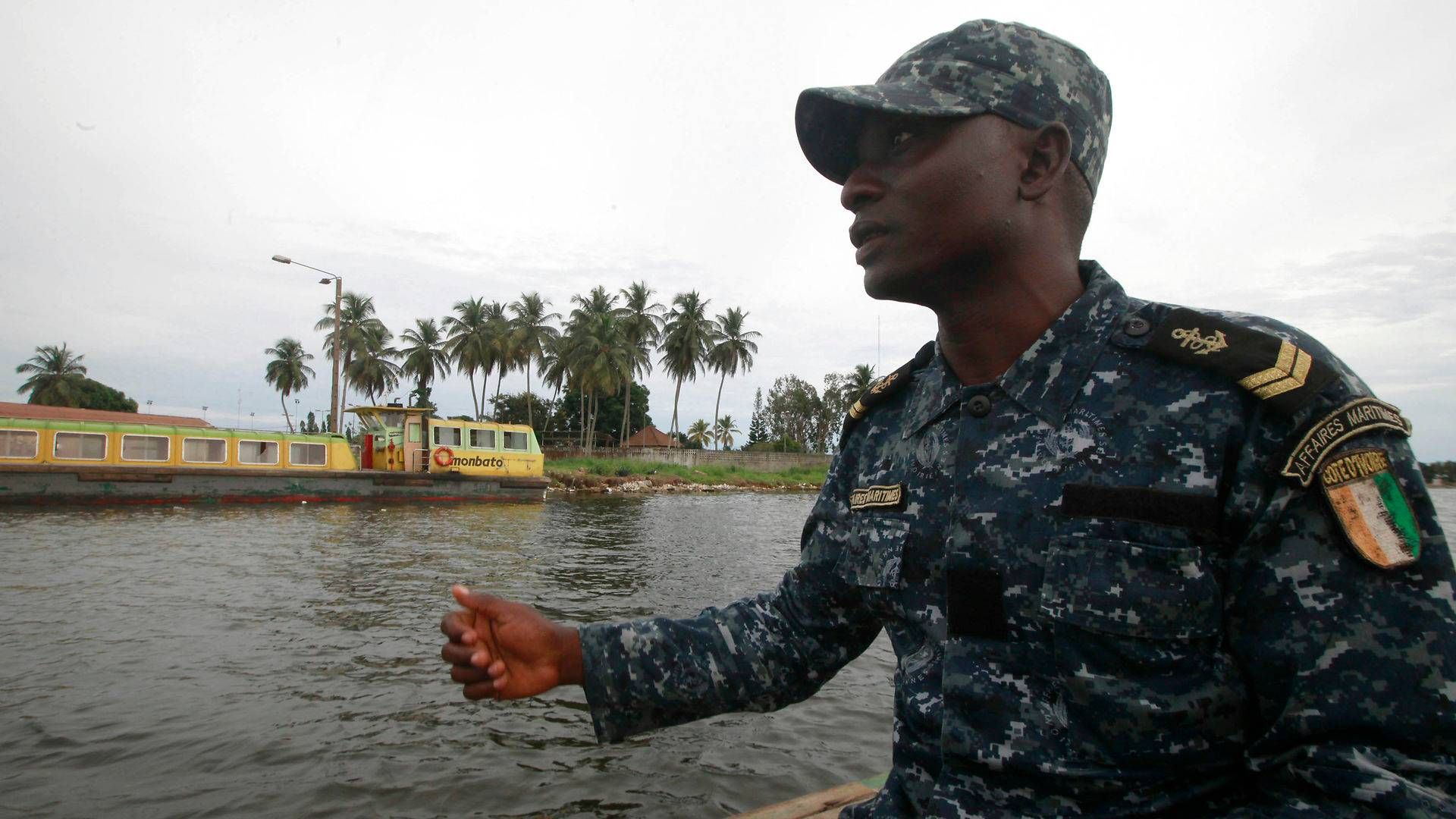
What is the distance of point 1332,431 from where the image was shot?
933 mm

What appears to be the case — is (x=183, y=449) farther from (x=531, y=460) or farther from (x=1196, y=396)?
(x=1196, y=396)

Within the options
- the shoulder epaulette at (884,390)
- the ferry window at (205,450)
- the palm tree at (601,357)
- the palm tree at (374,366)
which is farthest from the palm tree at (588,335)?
the shoulder epaulette at (884,390)

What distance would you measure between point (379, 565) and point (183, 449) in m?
12.7

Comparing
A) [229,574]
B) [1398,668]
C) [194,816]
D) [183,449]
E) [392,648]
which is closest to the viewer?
[1398,668]

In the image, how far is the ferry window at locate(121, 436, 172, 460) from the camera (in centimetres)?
1833

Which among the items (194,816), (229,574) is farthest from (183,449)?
(194,816)

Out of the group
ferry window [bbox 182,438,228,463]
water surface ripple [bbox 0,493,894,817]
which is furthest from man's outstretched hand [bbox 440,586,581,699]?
ferry window [bbox 182,438,228,463]

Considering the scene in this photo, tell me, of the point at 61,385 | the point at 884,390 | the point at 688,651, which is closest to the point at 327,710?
the point at 688,651

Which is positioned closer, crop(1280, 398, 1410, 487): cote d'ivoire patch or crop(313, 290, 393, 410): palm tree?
crop(1280, 398, 1410, 487): cote d'ivoire patch

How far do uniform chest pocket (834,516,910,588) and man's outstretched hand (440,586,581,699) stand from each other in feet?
1.84

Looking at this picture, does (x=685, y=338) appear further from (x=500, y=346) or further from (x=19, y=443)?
(x=19, y=443)

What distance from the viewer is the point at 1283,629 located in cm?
94

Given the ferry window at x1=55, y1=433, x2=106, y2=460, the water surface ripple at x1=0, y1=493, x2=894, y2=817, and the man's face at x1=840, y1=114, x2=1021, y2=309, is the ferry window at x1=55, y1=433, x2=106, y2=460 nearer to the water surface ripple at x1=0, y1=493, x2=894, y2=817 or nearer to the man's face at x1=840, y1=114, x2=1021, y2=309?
the water surface ripple at x1=0, y1=493, x2=894, y2=817

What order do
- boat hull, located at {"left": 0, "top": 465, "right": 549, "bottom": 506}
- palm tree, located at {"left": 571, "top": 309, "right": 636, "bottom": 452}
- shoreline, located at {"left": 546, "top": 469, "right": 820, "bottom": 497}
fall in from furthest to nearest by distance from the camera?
palm tree, located at {"left": 571, "top": 309, "right": 636, "bottom": 452} → shoreline, located at {"left": 546, "top": 469, "right": 820, "bottom": 497} → boat hull, located at {"left": 0, "top": 465, "right": 549, "bottom": 506}
